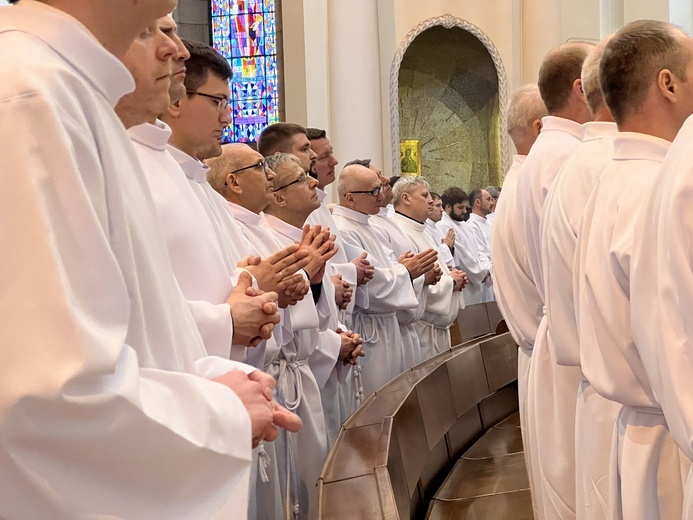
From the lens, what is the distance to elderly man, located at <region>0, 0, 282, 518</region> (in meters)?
1.23

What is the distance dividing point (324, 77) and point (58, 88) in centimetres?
1321

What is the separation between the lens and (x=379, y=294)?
668 cm

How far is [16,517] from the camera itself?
1.29m

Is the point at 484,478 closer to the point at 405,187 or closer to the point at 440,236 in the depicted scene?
the point at 405,187

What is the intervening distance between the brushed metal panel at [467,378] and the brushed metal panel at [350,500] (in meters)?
2.97

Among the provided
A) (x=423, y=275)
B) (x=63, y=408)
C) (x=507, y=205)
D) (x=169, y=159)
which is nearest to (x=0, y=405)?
(x=63, y=408)

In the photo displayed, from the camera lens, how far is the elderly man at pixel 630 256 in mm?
2596

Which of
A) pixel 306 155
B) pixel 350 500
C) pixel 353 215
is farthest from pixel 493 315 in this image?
pixel 350 500

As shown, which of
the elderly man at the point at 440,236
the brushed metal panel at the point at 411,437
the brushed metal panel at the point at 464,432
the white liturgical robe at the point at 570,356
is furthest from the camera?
the elderly man at the point at 440,236

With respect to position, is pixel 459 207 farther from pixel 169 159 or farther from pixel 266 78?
pixel 169 159

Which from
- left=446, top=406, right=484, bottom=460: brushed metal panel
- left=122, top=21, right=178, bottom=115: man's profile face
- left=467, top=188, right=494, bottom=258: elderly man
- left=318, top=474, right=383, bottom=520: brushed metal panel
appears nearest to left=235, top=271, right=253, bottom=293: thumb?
left=318, top=474, right=383, bottom=520: brushed metal panel

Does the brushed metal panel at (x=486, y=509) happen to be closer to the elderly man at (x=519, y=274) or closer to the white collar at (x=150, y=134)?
the elderly man at (x=519, y=274)

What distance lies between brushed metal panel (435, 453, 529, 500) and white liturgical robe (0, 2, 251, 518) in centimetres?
402

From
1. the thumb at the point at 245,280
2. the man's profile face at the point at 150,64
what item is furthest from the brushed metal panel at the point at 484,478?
the man's profile face at the point at 150,64
